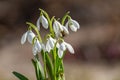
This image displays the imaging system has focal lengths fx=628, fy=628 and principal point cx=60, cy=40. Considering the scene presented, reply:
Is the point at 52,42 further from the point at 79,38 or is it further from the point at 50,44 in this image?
the point at 79,38

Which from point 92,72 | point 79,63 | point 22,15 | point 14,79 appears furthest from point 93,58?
point 22,15

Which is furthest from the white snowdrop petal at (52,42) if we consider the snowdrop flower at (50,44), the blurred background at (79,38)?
the blurred background at (79,38)

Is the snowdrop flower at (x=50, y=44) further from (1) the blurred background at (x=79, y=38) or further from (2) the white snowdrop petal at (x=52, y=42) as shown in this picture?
(1) the blurred background at (x=79, y=38)

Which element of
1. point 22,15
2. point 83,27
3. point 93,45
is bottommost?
point 93,45

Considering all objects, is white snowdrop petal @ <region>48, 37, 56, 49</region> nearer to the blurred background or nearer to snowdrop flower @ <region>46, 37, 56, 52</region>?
snowdrop flower @ <region>46, 37, 56, 52</region>

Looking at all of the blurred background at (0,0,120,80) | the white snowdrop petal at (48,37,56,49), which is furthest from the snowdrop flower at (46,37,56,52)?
the blurred background at (0,0,120,80)

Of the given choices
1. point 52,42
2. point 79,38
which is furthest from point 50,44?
point 79,38

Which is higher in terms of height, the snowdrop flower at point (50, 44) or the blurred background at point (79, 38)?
the blurred background at point (79, 38)

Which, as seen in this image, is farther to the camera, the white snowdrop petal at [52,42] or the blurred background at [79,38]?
the blurred background at [79,38]

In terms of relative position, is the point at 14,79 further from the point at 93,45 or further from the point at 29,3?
the point at 29,3
